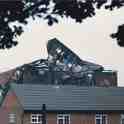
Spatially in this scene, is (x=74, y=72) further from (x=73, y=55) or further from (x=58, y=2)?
(x=58, y=2)

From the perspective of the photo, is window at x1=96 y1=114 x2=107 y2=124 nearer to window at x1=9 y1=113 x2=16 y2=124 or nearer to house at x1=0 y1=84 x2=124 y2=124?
house at x1=0 y1=84 x2=124 y2=124

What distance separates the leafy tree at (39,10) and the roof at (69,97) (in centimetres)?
4664

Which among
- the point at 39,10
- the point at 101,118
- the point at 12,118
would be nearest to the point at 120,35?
the point at 39,10

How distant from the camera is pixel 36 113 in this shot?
5306cm

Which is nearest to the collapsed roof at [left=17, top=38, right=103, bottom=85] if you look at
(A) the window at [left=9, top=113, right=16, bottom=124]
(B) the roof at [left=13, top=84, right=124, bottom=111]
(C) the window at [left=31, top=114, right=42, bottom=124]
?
(B) the roof at [left=13, top=84, right=124, bottom=111]

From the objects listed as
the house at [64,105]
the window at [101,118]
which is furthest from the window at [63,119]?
the window at [101,118]

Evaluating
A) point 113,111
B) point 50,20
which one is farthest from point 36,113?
point 50,20

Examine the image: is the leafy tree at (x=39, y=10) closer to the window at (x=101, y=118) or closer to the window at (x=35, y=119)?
the window at (x=35, y=119)

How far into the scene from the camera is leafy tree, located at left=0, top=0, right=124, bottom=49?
6113 mm

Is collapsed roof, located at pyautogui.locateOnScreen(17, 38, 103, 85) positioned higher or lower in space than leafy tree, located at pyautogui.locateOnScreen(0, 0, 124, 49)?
higher

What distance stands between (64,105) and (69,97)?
8.29 ft

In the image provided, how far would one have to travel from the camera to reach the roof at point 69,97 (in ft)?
178

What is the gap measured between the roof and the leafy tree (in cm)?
4664

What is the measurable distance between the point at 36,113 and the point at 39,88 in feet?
14.2
